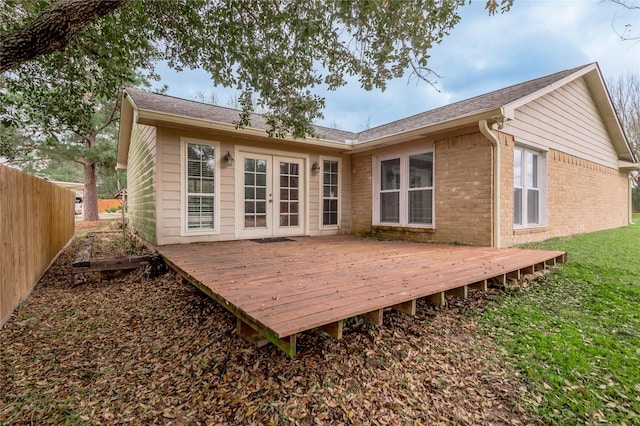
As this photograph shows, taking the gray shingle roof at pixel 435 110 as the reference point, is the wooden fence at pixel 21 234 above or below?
below

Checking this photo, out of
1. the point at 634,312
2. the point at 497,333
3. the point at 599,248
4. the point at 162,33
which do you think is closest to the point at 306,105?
the point at 162,33

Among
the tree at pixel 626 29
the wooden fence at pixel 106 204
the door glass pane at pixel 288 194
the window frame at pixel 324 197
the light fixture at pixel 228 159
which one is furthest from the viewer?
the wooden fence at pixel 106 204

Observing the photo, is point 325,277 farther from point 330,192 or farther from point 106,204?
point 106,204

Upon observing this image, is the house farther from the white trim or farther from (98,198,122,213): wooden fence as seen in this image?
(98,198,122,213): wooden fence

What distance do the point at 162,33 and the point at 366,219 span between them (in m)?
5.66

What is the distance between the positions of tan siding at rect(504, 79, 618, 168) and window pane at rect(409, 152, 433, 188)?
5.06ft

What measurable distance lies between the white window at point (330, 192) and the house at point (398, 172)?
27 mm

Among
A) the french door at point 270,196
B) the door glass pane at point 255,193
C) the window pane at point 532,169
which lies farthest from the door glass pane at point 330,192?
the window pane at point 532,169

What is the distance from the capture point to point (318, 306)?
2.21 m

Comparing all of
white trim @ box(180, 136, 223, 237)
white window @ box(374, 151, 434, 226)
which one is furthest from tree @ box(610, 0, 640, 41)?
white trim @ box(180, 136, 223, 237)

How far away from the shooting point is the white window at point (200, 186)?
5.88m

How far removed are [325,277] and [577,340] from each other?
235 centimetres

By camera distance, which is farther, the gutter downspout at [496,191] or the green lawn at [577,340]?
the gutter downspout at [496,191]

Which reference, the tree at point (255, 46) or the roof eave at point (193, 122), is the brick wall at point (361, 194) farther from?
the tree at point (255, 46)
